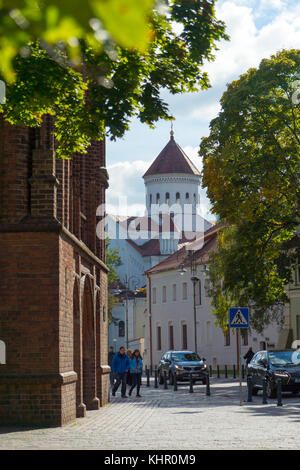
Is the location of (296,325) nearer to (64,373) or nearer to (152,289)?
(152,289)

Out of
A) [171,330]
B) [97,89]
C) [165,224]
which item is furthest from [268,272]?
[165,224]

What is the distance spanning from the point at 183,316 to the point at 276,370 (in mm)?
47707

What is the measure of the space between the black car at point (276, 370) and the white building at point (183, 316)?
105ft

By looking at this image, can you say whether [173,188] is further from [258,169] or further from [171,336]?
[258,169]

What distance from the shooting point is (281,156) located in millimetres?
31703

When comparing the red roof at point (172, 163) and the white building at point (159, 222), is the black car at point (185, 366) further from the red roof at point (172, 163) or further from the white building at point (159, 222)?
the red roof at point (172, 163)

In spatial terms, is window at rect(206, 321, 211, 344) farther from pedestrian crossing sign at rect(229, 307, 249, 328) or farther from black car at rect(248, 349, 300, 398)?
pedestrian crossing sign at rect(229, 307, 249, 328)

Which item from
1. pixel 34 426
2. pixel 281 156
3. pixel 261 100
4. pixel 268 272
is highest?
pixel 261 100

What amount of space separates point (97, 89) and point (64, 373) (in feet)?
23.7

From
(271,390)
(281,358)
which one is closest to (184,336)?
(281,358)

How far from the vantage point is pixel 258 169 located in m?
31.7

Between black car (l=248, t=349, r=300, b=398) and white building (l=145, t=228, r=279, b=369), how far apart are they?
105ft

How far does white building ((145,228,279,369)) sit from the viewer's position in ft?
214

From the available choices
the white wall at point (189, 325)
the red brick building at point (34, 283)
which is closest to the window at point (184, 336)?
the white wall at point (189, 325)
